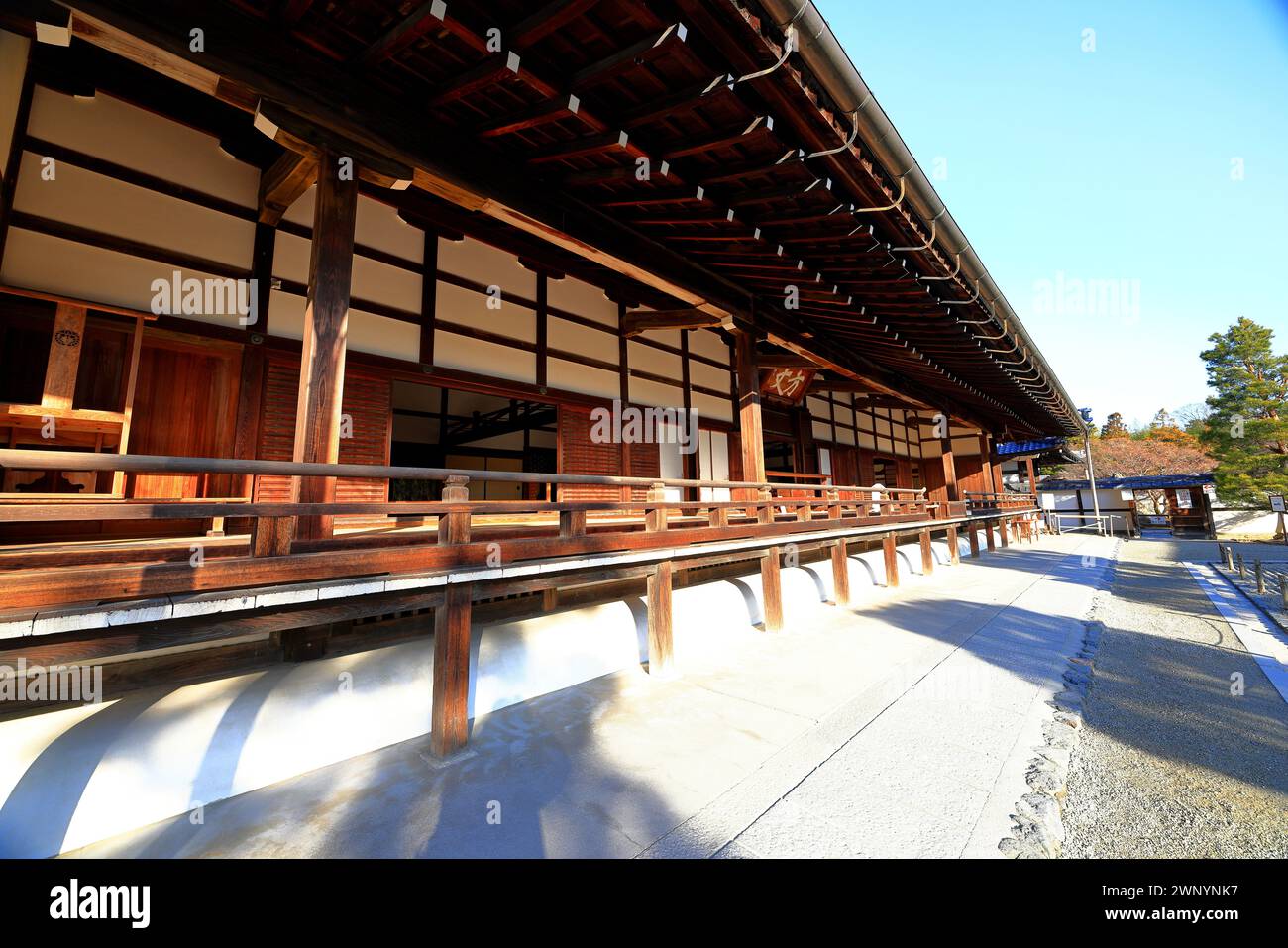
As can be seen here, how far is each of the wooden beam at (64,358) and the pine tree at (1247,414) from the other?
37980 millimetres

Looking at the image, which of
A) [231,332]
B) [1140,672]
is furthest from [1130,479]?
[231,332]

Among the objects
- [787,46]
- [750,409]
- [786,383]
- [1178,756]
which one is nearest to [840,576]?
[750,409]

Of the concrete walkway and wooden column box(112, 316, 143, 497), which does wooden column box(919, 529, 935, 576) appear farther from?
wooden column box(112, 316, 143, 497)

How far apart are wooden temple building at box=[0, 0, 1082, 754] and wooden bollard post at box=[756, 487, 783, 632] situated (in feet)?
0.15

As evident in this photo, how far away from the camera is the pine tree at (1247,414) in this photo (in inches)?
919

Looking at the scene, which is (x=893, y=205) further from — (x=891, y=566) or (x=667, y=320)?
(x=891, y=566)

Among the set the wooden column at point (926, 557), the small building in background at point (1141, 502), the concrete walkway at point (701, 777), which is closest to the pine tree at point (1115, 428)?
the small building in background at point (1141, 502)

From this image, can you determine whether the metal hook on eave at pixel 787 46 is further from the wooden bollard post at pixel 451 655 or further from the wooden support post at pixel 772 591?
the wooden support post at pixel 772 591

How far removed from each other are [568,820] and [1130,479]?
128 feet

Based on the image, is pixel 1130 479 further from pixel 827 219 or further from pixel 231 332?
pixel 231 332

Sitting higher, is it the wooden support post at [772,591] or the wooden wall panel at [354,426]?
the wooden wall panel at [354,426]

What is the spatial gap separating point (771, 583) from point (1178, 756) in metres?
3.76

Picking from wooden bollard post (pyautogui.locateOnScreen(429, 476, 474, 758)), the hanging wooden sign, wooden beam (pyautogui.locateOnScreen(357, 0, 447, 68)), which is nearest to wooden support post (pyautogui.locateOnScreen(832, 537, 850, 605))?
the hanging wooden sign

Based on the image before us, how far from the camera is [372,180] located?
3756 millimetres
